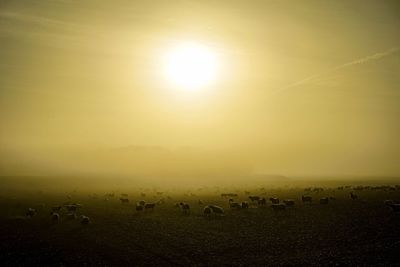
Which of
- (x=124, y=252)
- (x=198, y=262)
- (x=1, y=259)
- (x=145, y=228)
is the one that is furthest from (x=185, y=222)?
(x=1, y=259)

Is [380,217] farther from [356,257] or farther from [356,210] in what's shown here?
[356,257]

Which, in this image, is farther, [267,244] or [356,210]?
[356,210]

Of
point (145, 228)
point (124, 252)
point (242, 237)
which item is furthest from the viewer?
point (145, 228)

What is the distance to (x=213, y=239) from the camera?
34.5m

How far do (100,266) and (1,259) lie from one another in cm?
847

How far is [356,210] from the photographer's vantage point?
49.7 meters

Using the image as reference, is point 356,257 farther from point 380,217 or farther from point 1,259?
point 1,259

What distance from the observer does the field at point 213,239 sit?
2800 cm

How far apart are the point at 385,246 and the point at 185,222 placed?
73.6ft

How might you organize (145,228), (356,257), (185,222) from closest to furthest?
(356,257)
(145,228)
(185,222)

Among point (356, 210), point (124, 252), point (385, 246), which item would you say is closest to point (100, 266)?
point (124, 252)

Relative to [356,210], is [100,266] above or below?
below

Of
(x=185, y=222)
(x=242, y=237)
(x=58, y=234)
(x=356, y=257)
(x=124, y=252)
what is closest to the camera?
(x=356, y=257)

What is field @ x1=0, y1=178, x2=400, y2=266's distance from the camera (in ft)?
91.9
